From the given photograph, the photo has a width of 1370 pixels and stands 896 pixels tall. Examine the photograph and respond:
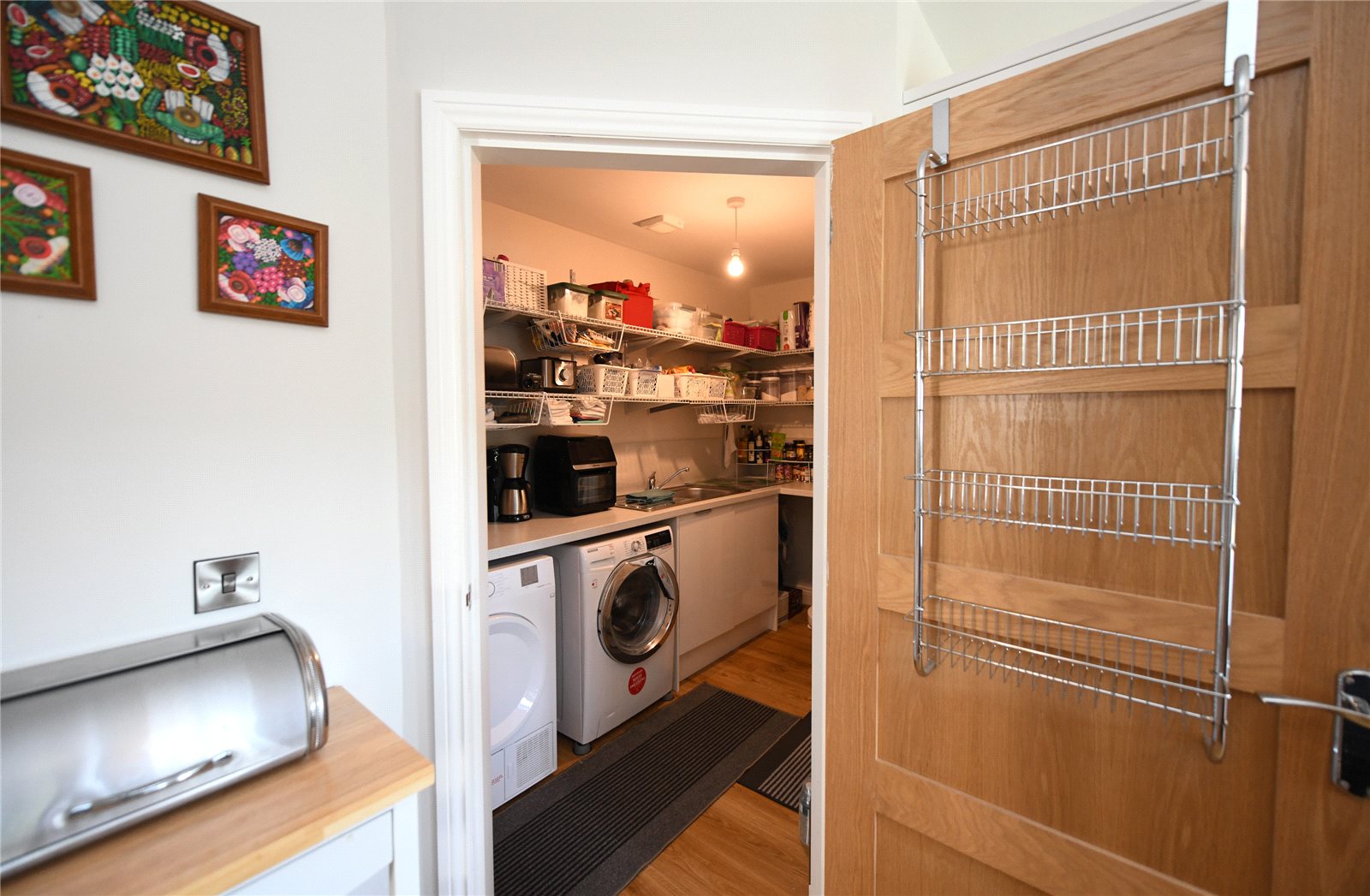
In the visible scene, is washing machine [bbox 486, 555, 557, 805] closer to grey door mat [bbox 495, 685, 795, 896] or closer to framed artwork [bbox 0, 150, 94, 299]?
grey door mat [bbox 495, 685, 795, 896]

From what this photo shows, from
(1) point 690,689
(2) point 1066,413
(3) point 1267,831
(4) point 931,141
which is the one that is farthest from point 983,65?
(1) point 690,689

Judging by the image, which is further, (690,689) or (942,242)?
(690,689)

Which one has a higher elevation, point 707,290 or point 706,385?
point 707,290

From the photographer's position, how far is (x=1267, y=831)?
817 millimetres

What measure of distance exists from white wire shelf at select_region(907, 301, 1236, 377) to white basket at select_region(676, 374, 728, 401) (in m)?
2.21

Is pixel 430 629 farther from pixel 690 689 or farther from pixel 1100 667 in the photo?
pixel 690 689

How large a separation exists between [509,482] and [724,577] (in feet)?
4.39

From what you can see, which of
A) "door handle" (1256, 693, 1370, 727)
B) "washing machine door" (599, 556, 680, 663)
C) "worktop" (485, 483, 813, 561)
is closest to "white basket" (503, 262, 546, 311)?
"worktop" (485, 483, 813, 561)

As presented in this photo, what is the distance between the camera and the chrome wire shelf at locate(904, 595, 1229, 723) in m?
0.85

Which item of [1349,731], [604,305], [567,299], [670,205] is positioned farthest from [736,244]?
[1349,731]

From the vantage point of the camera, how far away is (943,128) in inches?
41.3

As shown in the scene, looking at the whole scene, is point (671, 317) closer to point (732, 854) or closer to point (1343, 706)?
point (732, 854)

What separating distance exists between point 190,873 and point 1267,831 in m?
1.51

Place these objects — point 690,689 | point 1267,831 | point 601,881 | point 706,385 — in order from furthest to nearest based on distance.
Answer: point 706,385 < point 690,689 < point 601,881 < point 1267,831
